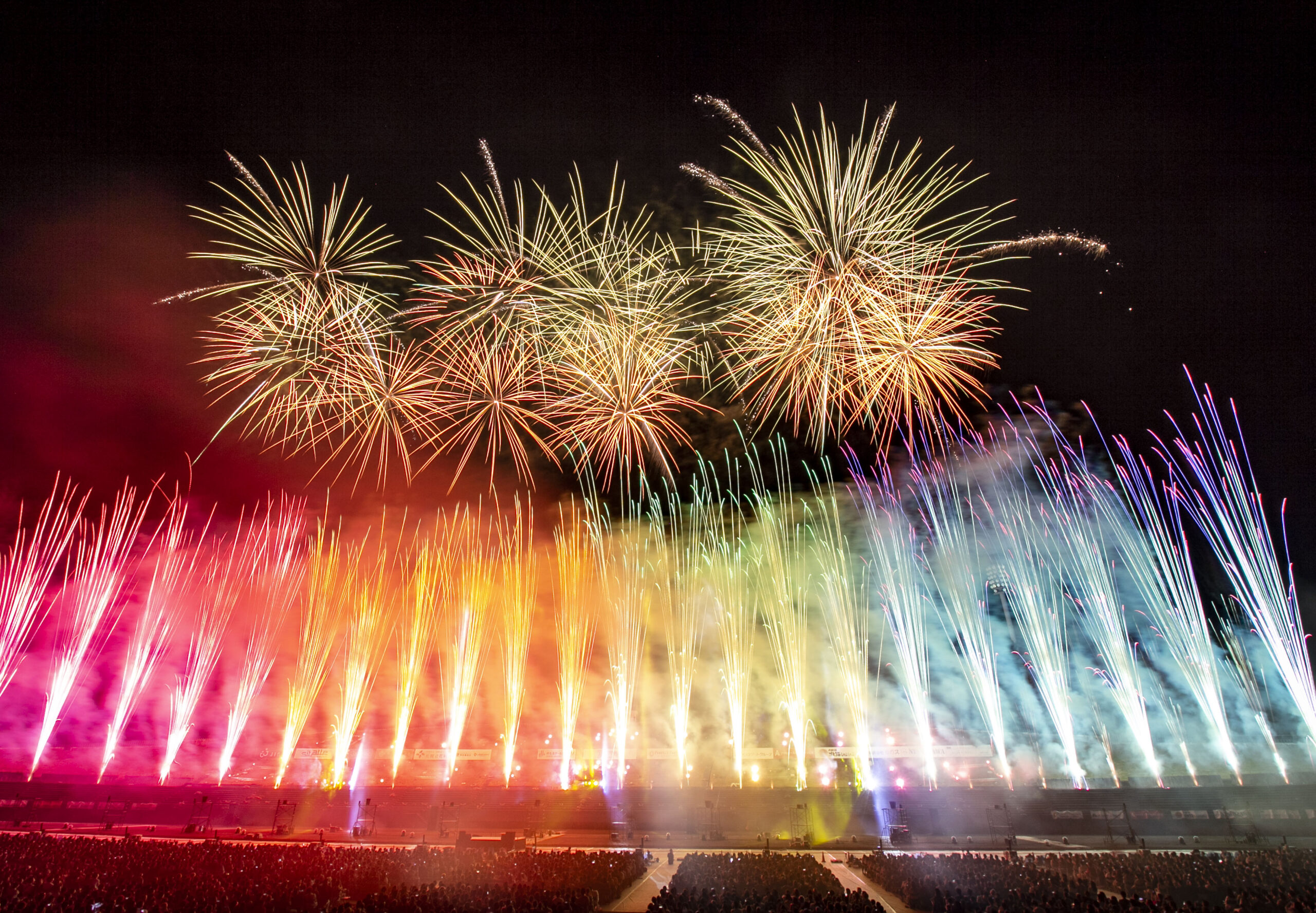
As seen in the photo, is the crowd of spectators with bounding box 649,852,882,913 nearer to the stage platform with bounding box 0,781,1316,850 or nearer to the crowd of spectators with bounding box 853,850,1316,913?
the crowd of spectators with bounding box 853,850,1316,913

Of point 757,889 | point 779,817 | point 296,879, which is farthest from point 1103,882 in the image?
point 296,879

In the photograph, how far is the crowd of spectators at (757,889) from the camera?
14.5m

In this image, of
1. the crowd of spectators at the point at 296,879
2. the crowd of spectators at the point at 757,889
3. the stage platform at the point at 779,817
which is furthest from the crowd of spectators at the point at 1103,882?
the crowd of spectators at the point at 296,879

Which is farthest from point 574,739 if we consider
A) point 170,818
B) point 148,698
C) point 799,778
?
point 148,698

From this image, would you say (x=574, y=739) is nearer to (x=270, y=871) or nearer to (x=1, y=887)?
(x=270, y=871)

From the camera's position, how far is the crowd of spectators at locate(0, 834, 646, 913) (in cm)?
1541

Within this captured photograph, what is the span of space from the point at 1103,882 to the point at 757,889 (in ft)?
37.3

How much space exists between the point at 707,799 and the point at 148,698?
38362 mm

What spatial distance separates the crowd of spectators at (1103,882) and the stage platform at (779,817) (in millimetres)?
4510

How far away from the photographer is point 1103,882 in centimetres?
1998

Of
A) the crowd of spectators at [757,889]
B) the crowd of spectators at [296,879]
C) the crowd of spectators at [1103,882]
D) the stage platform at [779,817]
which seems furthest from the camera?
the stage platform at [779,817]

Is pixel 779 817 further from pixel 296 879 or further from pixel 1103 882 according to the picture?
pixel 296 879

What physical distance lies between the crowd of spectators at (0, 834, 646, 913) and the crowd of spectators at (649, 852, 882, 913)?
90.5 inches

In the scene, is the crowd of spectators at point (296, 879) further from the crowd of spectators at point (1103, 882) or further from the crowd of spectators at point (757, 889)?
the crowd of spectators at point (1103, 882)
